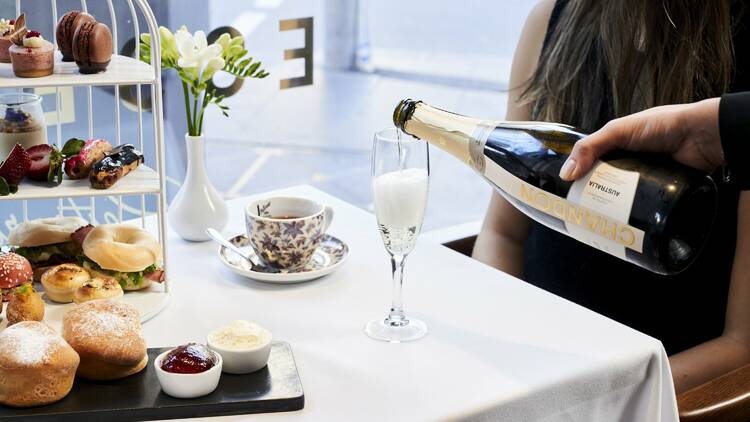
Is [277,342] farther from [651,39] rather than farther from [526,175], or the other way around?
[651,39]

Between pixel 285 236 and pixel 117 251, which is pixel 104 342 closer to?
pixel 117 251

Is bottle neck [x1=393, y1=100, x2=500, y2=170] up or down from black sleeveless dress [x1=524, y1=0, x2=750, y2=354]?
up

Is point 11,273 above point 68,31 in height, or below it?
below

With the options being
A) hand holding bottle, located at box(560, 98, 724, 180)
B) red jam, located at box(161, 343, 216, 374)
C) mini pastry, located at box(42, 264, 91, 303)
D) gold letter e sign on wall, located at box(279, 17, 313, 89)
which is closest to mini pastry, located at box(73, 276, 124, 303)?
mini pastry, located at box(42, 264, 91, 303)

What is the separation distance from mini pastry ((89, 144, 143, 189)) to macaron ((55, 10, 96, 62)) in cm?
14

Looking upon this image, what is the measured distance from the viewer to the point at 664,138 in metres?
0.95

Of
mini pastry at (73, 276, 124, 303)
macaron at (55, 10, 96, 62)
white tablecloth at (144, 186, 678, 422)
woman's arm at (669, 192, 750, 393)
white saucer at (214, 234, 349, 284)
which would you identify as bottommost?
woman's arm at (669, 192, 750, 393)

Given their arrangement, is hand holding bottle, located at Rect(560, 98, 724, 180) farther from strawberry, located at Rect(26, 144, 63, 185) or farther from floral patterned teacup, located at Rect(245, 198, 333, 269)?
strawberry, located at Rect(26, 144, 63, 185)

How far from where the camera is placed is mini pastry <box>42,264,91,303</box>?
1.13 m

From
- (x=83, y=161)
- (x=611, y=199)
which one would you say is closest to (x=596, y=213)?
(x=611, y=199)

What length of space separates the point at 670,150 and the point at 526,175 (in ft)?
0.54

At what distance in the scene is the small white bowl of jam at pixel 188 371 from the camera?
0.90m

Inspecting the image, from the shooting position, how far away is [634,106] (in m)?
1.50

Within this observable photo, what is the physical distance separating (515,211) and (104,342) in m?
0.97
